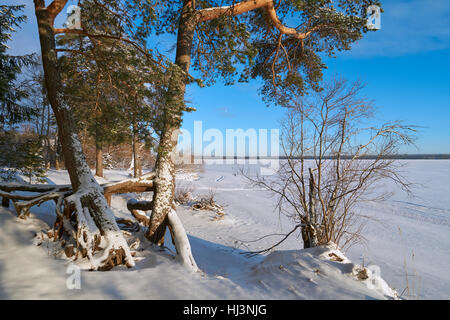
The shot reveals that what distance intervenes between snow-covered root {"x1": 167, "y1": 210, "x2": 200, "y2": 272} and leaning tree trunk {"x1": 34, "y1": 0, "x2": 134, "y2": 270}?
33.9 inches

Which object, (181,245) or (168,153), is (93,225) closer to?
(181,245)

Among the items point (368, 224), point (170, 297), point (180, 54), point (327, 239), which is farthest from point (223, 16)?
point (368, 224)

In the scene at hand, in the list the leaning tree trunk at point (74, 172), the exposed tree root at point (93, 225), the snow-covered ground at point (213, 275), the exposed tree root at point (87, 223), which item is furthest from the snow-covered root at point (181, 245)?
the leaning tree trunk at point (74, 172)

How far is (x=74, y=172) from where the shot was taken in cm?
361

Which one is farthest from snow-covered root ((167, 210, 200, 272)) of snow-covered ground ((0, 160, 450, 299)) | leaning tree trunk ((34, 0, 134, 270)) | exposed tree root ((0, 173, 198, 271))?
leaning tree trunk ((34, 0, 134, 270))

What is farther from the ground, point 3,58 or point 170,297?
point 3,58

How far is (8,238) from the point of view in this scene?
3.18 metres

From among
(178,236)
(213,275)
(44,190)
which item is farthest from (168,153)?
(44,190)

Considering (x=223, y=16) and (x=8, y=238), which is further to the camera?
(x=223, y=16)

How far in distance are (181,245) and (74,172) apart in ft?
7.87

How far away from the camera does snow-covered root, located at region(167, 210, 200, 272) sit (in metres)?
3.28

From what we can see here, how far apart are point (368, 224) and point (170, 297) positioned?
11311mm
